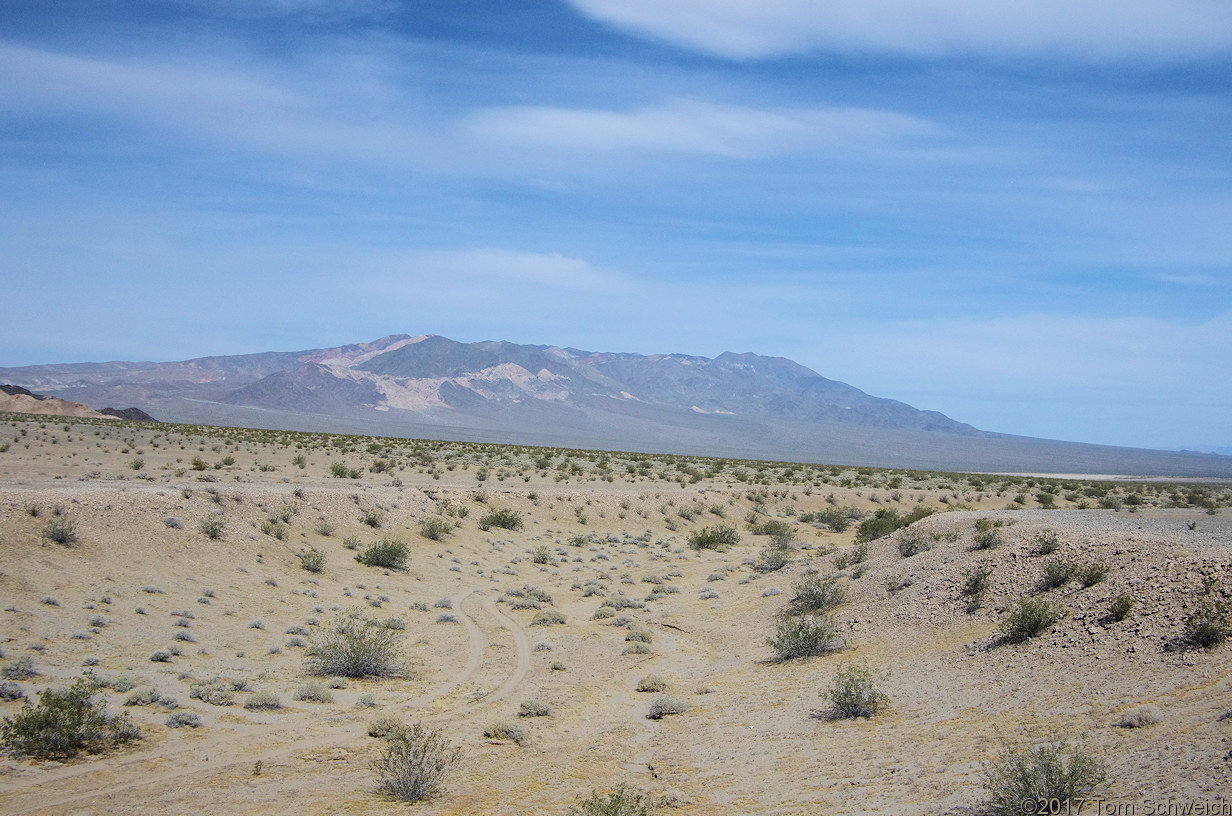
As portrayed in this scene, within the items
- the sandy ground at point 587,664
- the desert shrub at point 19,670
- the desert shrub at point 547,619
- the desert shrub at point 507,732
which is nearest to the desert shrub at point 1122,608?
the sandy ground at point 587,664

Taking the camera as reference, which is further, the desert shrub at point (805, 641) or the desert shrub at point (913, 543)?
the desert shrub at point (913, 543)

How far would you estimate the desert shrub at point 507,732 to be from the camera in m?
10.8

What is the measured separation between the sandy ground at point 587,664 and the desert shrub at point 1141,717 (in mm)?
99

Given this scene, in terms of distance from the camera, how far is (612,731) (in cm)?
1138

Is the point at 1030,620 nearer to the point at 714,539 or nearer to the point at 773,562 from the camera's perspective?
the point at 773,562

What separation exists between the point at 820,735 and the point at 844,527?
27.4m

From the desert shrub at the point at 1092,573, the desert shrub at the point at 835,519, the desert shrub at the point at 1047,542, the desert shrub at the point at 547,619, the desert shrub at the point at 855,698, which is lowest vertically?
the desert shrub at the point at 547,619

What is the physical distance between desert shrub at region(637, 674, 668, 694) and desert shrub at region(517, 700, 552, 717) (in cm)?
203

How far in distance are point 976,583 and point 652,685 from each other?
629cm

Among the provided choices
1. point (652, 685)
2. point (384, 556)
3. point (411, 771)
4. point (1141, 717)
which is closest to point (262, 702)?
point (411, 771)

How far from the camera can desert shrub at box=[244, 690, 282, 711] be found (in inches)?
450

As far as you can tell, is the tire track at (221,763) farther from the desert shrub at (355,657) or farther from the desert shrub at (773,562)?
the desert shrub at (773,562)

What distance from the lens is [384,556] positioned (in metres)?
23.5

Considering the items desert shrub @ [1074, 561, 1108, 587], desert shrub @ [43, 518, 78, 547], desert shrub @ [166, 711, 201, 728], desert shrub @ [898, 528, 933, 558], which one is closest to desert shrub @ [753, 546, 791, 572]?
desert shrub @ [898, 528, 933, 558]
